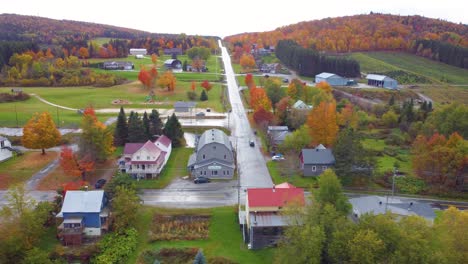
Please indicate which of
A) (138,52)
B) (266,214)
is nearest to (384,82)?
(266,214)

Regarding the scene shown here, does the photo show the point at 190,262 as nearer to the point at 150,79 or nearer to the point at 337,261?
the point at 337,261

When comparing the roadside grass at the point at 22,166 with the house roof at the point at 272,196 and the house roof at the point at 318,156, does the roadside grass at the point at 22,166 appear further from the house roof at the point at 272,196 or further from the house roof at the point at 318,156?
the house roof at the point at 318,156

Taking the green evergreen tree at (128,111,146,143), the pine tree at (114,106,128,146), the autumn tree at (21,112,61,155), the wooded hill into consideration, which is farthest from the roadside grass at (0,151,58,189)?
the wooded hill

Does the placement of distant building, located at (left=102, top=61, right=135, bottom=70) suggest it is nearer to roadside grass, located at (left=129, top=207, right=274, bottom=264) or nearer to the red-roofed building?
roadside grass, located at (left=129, top=207, right=274, bottom=264)

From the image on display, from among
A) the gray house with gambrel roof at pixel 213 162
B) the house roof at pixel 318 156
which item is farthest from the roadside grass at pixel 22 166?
the house roof at pixel 318 156

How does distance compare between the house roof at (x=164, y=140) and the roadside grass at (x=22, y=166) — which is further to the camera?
the house roof at (x=164, y=140)

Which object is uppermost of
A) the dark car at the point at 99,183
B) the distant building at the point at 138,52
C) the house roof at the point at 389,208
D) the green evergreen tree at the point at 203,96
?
the distant building at the point at 138,52
